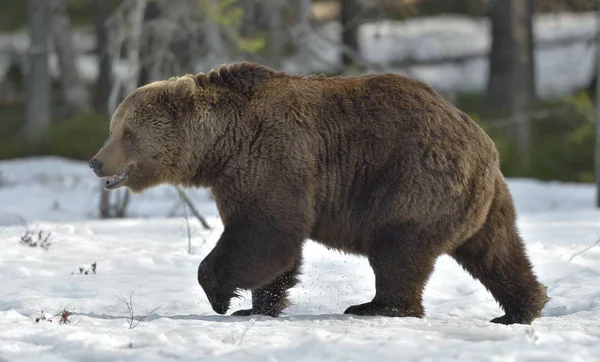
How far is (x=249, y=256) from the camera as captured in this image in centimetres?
605

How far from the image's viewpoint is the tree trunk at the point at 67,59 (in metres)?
24.3

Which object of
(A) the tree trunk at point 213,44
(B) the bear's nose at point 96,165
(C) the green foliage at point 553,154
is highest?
(A) the tree trunk at point 213,44

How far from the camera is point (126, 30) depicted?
38.7ft

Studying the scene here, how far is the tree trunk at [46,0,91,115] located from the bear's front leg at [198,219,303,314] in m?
18.8

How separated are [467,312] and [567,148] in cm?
1274

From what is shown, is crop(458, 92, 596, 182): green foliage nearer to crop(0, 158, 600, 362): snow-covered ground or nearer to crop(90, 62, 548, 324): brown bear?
crop(0, 158, 600, 362): snow-covered ground

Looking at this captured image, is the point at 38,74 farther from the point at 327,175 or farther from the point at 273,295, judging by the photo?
the point at 327,175

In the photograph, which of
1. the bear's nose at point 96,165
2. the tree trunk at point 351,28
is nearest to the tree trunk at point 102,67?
the tree trunk at point 351,28

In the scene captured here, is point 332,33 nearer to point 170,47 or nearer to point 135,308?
point 170,47

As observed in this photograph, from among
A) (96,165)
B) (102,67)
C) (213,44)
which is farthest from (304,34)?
(102,67)

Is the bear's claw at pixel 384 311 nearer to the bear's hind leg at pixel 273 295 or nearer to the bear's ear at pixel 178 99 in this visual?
the bear's hind leg at pixel 273 295

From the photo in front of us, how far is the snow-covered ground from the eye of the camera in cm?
490

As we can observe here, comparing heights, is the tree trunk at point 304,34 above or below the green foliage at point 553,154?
above

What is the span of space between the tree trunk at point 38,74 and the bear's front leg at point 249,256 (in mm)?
17388
